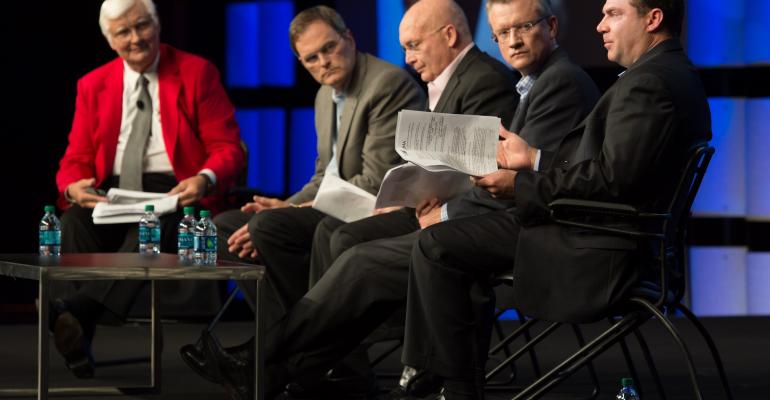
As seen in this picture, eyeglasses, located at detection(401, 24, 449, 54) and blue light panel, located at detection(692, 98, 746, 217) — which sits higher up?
eyeglasses, located at detection(401, 24, 449, 54)

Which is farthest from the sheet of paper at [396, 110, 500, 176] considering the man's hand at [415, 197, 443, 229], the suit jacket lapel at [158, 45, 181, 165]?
the suit jacket lapel at [158, 45, 181, 165]

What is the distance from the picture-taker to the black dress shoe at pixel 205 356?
3371mm

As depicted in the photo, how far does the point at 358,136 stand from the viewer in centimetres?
444

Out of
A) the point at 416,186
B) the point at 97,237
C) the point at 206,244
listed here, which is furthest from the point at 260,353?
the point at 97,237

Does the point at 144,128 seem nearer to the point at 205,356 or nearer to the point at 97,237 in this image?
the point at 97,237

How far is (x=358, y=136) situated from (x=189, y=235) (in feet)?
3.45

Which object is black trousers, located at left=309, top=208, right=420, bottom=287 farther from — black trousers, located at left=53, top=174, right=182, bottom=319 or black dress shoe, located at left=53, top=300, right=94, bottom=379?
black dress shoe, located at left=53, top=300, right=94, bottom=379

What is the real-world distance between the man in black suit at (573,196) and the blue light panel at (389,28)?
3653 millimetres

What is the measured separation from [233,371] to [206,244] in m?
0.39

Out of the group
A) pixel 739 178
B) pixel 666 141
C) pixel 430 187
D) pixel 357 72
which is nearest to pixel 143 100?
pixel 357 72

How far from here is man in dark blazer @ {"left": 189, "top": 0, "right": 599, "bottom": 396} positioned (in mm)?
3348

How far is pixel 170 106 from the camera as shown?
4.96 metres

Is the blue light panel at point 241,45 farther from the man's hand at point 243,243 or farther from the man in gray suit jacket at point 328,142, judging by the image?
the man's hand at point 243,243

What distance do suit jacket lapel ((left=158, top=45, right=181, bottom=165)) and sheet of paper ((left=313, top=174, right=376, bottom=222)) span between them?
0.99m
